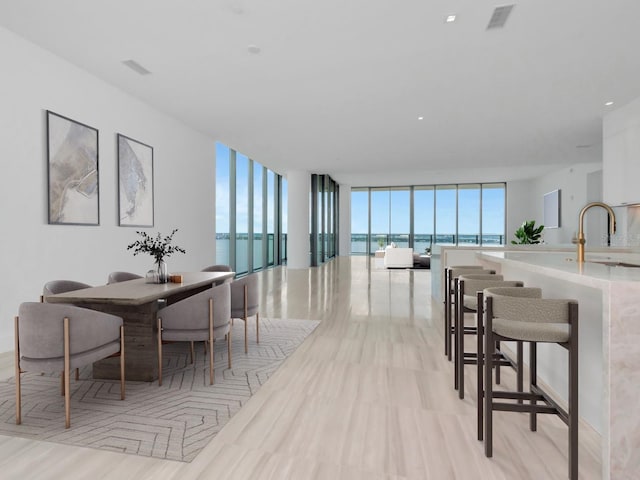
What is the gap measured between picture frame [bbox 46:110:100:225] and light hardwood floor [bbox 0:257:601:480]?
63.1 inches

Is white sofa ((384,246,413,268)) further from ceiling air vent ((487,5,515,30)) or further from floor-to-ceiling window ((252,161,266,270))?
ceiling air vent ((487,5,515,30))

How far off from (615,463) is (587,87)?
4798 mm

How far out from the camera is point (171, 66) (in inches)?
158

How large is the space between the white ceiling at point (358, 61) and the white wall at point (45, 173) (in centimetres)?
24

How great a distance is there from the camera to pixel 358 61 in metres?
3.89

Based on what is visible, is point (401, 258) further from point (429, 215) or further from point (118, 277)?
point (118, 277)

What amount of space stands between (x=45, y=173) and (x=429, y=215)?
512 inches

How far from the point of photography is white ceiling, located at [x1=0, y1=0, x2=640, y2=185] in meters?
3.04

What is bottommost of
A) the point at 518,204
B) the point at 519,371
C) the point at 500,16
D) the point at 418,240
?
the point at 519,371

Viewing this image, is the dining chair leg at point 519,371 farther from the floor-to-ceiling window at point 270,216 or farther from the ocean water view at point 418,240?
the ocean water view at point 418,240

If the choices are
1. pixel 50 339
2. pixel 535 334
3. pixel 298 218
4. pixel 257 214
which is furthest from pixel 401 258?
pixel 50 339

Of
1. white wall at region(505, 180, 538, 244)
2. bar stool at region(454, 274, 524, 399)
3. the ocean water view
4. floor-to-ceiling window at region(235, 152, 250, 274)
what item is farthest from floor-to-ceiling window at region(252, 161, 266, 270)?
white wall at region(505, 180, 538, 244)

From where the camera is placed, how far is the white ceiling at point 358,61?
3035 mm

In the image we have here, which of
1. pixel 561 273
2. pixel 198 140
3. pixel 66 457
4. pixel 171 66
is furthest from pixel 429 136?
pixel 66 457
